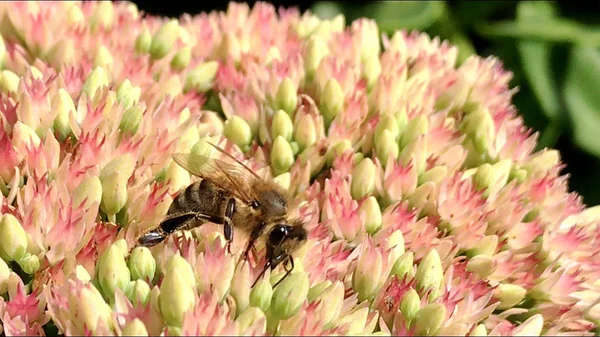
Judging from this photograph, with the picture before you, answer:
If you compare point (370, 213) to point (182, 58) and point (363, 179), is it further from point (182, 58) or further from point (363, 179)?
point (182, 58)

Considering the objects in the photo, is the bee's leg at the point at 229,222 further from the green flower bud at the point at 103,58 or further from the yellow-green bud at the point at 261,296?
the green flower bud at the point at 103,58

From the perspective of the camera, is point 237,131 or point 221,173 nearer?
point 221,173

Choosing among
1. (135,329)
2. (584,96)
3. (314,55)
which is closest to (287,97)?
(314,55)

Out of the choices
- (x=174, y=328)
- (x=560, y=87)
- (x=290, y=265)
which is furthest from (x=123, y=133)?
(x=560, y=87)

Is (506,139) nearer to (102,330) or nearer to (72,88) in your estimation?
(72,88)

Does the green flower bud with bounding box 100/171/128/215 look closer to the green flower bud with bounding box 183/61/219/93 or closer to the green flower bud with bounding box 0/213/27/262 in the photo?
the green flower bud with bounding box 0/213/27/262

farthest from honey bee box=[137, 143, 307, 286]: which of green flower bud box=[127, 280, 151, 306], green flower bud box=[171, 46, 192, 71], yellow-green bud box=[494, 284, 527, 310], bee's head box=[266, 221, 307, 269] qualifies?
green flower bud box=[171, 46, 192, 71]

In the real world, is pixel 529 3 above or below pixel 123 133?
above
